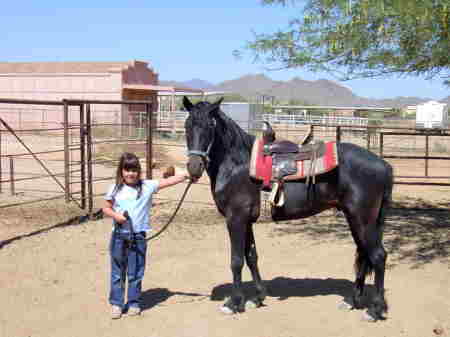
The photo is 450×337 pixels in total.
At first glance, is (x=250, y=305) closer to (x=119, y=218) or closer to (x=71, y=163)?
(x=119, y=218)

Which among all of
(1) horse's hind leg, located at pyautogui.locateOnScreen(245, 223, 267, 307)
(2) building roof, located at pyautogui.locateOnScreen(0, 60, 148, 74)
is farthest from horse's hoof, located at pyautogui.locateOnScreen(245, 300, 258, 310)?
(2) building roof, located at pyautogui.locateOnScreen(0, 60, 148, 74)

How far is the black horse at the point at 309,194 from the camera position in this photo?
3875 millimetres

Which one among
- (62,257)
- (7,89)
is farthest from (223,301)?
(7,89)

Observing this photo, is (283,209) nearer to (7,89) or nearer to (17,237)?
(17,237)

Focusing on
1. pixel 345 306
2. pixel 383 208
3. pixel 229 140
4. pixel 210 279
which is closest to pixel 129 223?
pixel 229 140

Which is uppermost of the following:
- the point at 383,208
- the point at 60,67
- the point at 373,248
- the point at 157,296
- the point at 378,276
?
the point at 60,67

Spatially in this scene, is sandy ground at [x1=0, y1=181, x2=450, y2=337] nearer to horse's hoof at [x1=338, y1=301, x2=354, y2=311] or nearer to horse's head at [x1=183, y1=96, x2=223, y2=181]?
horse's hoof at [x1=338, y1=301, x2=354, y2=311]

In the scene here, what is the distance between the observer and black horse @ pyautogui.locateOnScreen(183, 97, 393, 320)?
3.88 meters

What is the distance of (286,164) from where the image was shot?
3928 millimetres

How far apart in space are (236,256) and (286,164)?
842 mm

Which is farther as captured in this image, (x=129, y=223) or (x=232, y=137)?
(x=232, y=137)

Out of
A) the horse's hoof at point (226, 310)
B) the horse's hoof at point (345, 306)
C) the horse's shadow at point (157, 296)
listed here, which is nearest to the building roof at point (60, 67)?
the horse's shadow at point (157, 296)

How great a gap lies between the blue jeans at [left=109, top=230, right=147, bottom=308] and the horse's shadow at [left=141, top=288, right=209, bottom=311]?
0.27m

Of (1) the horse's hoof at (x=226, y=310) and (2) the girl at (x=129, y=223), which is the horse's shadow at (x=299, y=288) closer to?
(1) the horse's hoof at (x=226, y=310)
